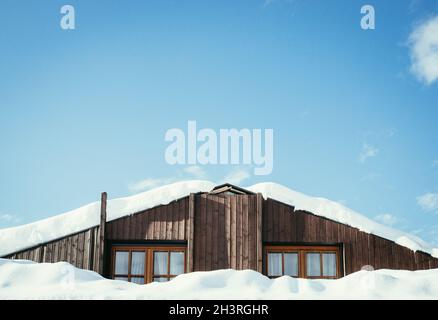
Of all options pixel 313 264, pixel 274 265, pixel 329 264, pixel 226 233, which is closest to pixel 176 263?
pixel 226 233

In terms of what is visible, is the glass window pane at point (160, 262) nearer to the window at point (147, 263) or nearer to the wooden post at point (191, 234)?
the window at point (147, 263)

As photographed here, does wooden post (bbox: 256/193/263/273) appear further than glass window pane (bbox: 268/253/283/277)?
No

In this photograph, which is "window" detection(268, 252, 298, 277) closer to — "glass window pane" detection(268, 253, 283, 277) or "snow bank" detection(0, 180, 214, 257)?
"glass window pane" detection(268, 253, 283, 277)

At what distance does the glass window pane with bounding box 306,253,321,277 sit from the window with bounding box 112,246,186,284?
3.55 meters

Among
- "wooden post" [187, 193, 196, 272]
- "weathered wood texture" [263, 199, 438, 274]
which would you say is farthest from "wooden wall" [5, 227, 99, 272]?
"weathered wood texture" [263, 199, 438, 274]

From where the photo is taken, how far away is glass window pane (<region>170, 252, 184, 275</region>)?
43.7ft

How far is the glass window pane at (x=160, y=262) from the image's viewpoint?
43.5ft

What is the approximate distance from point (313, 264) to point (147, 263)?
472cm

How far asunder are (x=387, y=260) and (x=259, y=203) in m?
4.02

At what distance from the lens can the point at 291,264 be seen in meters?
13.5

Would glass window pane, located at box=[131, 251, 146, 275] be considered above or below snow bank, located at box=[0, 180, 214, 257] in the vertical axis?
below

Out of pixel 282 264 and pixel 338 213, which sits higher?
pixel 338 213

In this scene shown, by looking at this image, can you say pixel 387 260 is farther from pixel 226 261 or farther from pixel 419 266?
pixel 226 261

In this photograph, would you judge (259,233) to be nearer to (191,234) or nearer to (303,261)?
(303,261)
